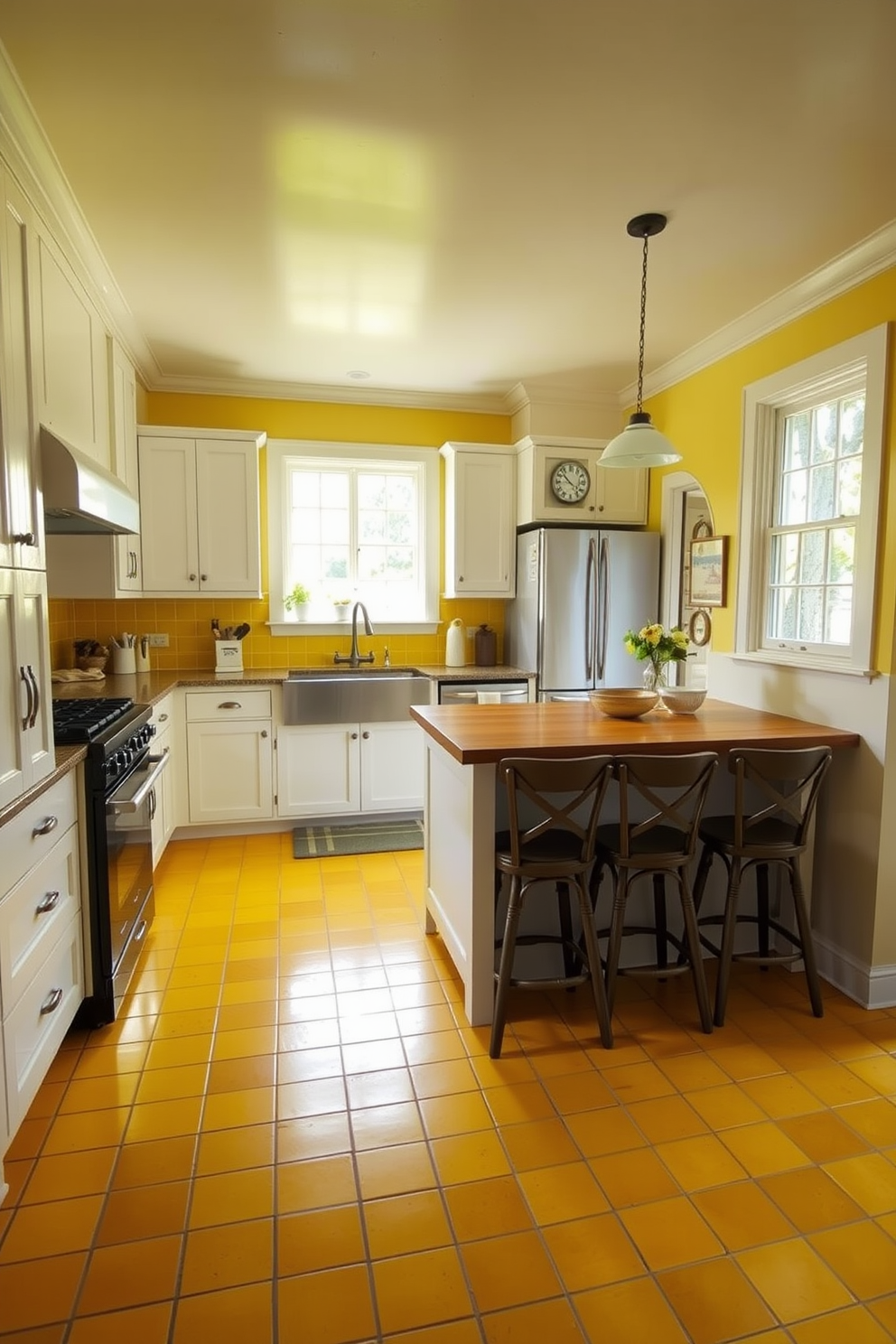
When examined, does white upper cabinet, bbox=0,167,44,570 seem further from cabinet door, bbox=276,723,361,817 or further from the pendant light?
cabinet door, bbox=276,723,361,817

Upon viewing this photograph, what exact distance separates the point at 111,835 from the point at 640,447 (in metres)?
2.26

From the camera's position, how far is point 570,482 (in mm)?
4344

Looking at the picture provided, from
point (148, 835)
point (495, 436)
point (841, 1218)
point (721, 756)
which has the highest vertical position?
point (495, 436)

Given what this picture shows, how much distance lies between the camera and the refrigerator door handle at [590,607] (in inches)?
164

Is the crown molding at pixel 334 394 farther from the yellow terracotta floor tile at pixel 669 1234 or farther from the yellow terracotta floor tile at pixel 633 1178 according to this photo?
the yellow terracotta floor tile at pixel 669 1234

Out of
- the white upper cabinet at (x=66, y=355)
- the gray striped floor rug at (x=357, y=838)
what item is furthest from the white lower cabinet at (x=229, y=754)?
the white upper cabinet at (x=66, y=355)

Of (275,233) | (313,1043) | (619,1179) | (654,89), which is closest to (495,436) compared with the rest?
(275,233)

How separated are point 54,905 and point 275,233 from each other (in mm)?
2361

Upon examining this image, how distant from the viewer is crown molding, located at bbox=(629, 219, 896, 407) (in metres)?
2.47

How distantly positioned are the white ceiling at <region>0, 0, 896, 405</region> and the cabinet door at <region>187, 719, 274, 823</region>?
213 centimetres

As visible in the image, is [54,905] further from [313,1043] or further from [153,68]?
[153,68]

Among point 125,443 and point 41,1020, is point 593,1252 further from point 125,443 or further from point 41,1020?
point 125,443

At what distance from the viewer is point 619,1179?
1.70 metres

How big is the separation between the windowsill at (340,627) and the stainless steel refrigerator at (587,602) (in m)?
0.88
